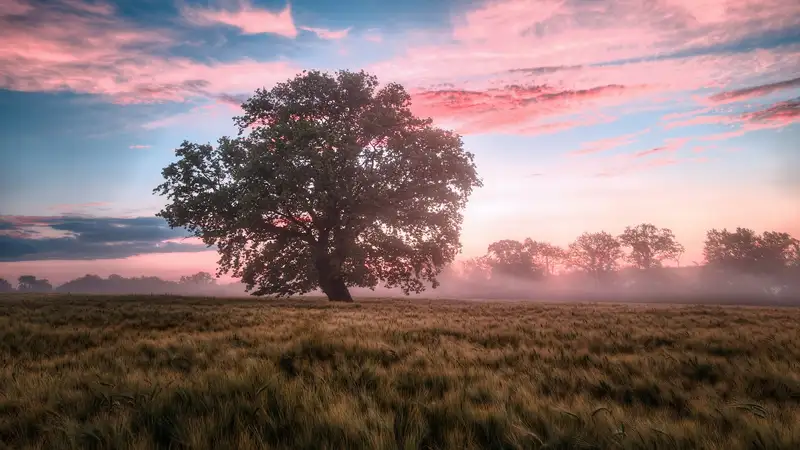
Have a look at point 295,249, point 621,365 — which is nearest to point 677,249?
point 295,249

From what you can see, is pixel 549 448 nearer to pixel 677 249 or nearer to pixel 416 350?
pixel 416 350

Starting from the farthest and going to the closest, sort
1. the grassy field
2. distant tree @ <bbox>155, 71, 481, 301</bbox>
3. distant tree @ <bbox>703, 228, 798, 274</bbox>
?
1. distant tree @ <bbox>703, 228, 798, 274</bbox>
2. distant tree @ <bbox>155, 71, 481, 301</bbox>
3. the grassy field

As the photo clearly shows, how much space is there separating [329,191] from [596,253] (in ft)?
410

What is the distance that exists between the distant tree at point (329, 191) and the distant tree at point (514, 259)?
108 metres

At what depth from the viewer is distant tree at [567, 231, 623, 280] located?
421 feet

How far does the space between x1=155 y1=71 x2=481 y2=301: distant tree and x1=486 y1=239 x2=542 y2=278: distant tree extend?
10773cm

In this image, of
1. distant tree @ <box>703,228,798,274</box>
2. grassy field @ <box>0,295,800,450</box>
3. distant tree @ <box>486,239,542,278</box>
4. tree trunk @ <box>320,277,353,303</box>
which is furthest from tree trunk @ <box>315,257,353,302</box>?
distant tree @ <box>703,228,798,274</box>

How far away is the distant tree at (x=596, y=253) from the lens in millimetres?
128375

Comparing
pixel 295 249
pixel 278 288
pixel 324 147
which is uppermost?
pixel 324 147

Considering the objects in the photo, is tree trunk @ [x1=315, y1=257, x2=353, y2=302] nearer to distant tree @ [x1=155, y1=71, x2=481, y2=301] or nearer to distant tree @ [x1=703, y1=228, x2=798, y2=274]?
distant tree @ [x1=155, y1=71, x2=481, y2=301]

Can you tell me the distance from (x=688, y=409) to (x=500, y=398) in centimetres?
163

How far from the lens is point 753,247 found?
122m

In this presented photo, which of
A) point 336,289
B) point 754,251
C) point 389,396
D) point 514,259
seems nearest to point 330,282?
point 336,289

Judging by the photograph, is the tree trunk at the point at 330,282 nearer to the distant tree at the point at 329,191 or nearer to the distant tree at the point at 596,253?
the distant tree at the point at 329,191
